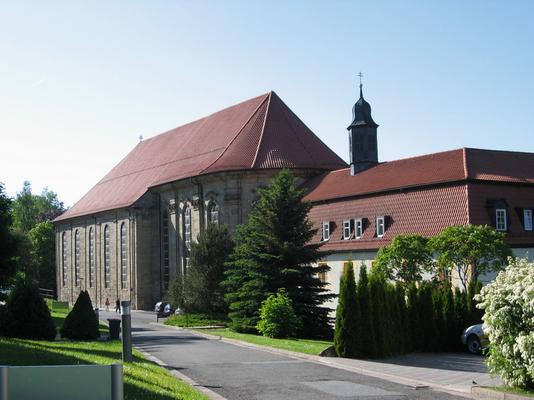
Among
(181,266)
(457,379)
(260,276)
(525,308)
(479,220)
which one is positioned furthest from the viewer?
(181,266)

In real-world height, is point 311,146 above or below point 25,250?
above

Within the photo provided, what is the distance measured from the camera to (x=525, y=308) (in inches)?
506

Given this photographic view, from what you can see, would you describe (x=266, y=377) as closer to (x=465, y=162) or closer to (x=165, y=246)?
(x=465, y=162)

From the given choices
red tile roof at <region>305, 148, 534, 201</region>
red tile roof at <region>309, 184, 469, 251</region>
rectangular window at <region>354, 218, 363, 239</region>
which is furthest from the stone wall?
rectangular window at <region>354, 218, 363, 239</region>

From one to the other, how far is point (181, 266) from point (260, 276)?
106 feet

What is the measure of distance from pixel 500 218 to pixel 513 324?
24.9 meters

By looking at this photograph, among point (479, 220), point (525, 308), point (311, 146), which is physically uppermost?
point (311, 146)

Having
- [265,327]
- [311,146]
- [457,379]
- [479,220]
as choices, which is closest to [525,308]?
[457,379]

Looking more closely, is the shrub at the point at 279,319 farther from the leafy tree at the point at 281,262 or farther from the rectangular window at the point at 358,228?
the rectangular window at the point at 358,228

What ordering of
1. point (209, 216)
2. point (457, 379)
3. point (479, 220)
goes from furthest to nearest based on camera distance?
point (209, 216)
point (479, 220)
point (457, 379)

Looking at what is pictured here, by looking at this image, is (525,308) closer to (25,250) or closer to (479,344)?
(479,344)

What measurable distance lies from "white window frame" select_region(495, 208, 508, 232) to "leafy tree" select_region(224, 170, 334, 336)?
9713mm

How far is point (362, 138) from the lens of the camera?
50.6 metres

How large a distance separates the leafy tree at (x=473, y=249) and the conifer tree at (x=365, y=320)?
28.5 feet
